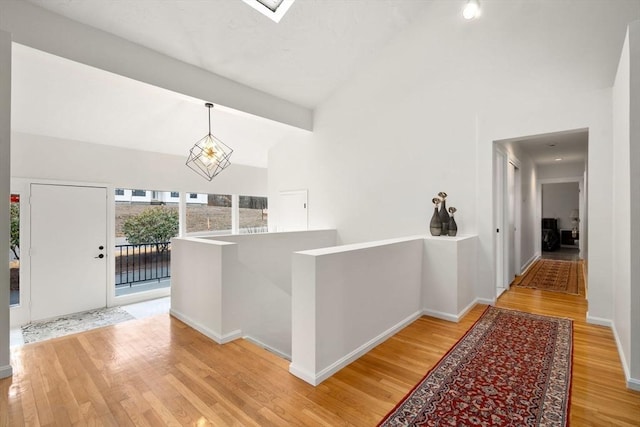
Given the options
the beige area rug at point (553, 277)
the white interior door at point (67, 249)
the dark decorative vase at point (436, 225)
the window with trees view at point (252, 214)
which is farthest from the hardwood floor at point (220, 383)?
the window with trees view at point (252, 214)

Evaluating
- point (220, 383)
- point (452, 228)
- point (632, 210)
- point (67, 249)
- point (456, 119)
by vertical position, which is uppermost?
point (456, 119)

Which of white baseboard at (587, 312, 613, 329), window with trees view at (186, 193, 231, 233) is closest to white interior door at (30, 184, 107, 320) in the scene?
window with trees view at (186, 193, 231, 233)

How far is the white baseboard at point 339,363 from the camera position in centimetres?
231

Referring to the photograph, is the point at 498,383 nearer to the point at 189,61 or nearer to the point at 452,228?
the point at 452,228

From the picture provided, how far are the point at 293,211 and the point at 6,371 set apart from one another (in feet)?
16.0

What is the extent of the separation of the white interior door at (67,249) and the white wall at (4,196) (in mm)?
3084

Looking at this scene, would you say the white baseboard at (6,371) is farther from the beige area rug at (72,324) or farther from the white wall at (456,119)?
the white wall at (456,119)

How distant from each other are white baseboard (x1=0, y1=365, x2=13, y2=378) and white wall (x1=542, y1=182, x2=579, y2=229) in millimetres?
13432

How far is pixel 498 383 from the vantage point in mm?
2264

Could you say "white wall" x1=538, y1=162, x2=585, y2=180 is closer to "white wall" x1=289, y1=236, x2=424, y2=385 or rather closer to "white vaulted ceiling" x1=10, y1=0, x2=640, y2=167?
"white vaulted ceiling" x1=10, y1=0, x2=640, y2=167

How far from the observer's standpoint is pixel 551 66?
3.75 metres

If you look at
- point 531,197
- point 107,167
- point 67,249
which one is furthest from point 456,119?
point 67,249

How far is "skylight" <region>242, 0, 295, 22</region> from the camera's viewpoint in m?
3.77

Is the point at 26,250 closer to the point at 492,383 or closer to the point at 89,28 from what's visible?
the point at 89,28
